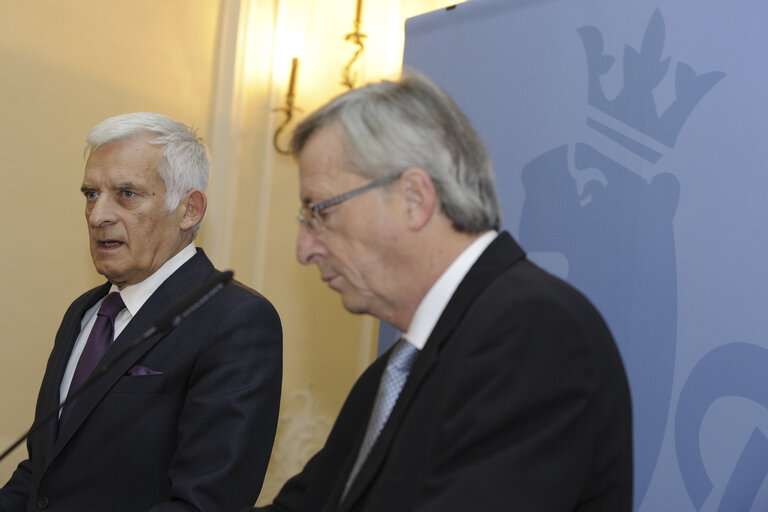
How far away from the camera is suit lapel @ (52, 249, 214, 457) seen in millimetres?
1932

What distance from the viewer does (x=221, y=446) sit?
1.83 meters

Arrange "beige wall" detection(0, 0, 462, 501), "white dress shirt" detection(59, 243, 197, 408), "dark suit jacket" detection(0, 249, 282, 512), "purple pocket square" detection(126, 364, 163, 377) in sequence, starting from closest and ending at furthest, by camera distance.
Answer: "dark suit jacket" detection(0, 249, 282, 512) < "purple pocket square" detection(126, 364, 163, 377) < "white dress shirt" detection(59, 243, 197, 408) < "beige wall" detection(0, 0, 462, 501)

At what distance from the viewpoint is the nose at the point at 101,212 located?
215 centimetres

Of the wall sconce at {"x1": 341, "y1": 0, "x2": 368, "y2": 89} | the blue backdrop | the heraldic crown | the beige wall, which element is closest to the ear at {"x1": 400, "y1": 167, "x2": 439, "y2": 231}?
the blue backdrop

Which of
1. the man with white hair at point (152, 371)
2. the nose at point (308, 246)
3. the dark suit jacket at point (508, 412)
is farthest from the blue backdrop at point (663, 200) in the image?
the nose at point (308, 246)

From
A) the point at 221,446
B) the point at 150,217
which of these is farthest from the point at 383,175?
the point at 150,217

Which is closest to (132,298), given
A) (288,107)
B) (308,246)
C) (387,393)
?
(308,246)

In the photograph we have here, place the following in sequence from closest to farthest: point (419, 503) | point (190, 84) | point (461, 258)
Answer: point (419, 503)
point (461, 258)
point (190, 84)

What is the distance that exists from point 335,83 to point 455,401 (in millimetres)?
3328

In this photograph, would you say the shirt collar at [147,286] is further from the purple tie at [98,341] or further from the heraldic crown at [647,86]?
the heraldic crown at [647,86]

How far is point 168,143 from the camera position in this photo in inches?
86.7

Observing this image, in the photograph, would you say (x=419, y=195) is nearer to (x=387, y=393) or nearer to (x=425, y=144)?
(x=425, y=144)

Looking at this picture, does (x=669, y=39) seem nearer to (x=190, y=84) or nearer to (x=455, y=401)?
(x=455, y=401)

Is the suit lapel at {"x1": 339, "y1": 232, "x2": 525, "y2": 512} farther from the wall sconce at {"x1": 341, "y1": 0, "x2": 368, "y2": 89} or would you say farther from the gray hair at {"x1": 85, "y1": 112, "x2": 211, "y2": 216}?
the wall sconce at {"x1": 341, "y1": 0, "x2": 368, "y2": 89}
